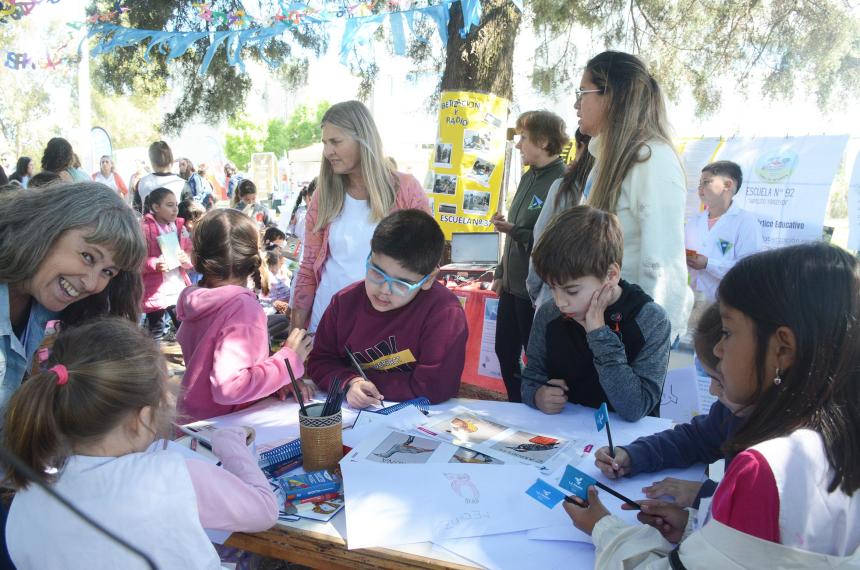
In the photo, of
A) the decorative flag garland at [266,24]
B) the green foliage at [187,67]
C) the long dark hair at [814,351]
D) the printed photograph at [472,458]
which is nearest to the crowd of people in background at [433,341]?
the long dark hair at [814,351]

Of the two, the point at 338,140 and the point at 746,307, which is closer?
the point at 746,307

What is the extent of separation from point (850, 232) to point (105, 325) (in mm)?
4667

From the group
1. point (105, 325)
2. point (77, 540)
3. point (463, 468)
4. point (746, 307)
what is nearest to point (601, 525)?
point (463, 468)

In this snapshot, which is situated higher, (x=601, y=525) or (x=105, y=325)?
(x=105, y=325)

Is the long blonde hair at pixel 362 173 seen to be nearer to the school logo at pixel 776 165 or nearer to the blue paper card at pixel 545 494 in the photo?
the blue paper card at pixel 545 494

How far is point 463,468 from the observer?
1324 mm

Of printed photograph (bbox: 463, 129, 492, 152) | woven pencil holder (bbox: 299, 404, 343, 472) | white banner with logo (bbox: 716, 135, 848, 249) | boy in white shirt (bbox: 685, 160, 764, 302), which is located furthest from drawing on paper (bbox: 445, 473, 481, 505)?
printed photograph (bbox: 463, 129, 492, 152)

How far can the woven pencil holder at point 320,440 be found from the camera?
1336 millimetres

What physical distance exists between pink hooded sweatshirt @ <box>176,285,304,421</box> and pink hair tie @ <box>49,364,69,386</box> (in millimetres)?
692

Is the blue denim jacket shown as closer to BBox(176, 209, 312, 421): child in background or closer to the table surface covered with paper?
BBox(176, 209, 312, 421): child in background

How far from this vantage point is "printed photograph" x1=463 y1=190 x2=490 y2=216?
16.3ft

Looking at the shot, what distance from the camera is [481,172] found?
16.2 feet

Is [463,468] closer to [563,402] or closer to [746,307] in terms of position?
[563,402]

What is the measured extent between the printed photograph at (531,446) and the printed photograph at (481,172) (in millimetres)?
3620
